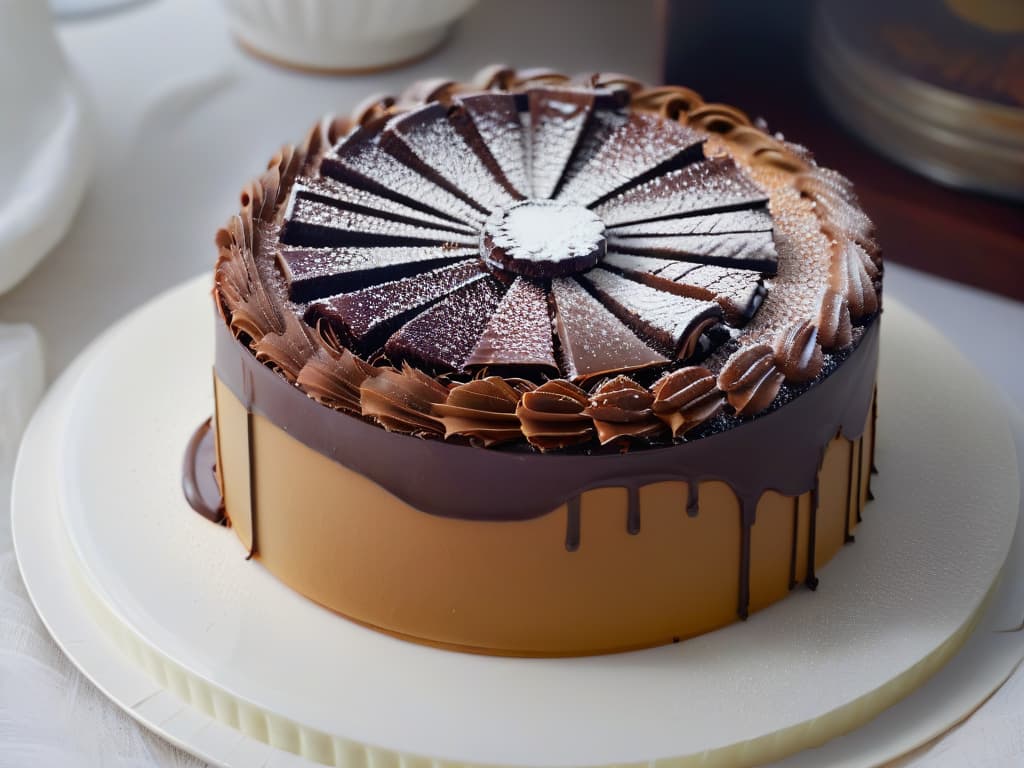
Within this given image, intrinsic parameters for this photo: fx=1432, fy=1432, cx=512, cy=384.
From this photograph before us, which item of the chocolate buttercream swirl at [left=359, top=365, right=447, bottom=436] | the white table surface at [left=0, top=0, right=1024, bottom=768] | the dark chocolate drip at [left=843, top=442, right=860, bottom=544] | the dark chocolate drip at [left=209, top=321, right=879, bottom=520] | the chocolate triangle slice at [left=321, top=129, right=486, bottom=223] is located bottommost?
the white table surface at [left=0, top=0, right=1024, bottom=768]

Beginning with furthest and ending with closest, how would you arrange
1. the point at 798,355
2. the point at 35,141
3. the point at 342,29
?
the point at 342,29 < the point at 35,141 < the point at 798,355

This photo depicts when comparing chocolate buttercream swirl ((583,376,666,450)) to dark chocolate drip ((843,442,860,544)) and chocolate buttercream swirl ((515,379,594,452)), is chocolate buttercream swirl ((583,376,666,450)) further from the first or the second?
dark chocolate drip ((843,442,860,544))

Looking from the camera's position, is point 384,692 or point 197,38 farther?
point 197,38

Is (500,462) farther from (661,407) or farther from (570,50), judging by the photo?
(570,50)

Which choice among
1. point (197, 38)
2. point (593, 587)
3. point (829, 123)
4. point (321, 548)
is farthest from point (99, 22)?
point (593, 587)

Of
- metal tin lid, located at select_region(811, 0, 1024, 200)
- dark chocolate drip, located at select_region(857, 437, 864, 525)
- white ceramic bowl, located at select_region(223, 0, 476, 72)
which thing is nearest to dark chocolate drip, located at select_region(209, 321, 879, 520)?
dark chocolate drip, located at select_region(857, 437, 864, 525)

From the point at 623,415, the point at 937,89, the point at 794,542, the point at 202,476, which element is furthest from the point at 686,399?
the point at 937,89

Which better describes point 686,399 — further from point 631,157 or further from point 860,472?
point 631,157
